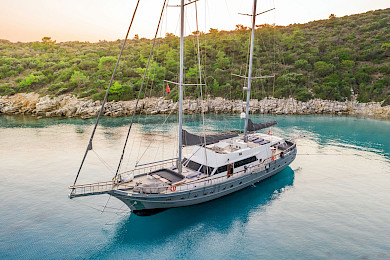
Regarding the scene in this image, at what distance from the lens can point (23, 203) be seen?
18.4 metres

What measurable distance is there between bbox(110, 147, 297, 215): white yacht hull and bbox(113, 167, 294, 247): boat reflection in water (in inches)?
32.3

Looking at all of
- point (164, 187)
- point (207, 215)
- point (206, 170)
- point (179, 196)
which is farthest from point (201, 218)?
point (164, 187)

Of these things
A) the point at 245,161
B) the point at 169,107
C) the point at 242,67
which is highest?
the point at 242,67

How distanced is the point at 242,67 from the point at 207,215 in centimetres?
5862

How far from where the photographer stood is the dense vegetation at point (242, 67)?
60.5 metres

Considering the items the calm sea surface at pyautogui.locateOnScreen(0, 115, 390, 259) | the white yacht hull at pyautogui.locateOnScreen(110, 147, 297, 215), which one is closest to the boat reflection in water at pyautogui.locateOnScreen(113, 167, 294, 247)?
the calm sea surface at pyautogui.locateOnScreen(0, 115, 390, 259)

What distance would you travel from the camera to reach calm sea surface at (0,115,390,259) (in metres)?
13.6

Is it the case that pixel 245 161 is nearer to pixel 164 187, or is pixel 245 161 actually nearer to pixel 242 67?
pixel 164 187

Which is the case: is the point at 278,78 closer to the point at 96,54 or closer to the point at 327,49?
the point at 327,49

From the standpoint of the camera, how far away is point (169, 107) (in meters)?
55.9

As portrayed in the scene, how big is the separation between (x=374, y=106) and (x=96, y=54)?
275 feet

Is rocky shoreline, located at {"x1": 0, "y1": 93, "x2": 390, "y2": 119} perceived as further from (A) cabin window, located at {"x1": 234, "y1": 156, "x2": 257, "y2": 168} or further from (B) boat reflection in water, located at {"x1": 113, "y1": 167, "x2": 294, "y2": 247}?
(B) boat reflection in water, located at {"x1": 113, "y1": 167, "x2": 294, "y2": 247}

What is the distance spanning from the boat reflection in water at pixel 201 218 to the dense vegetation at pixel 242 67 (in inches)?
1593

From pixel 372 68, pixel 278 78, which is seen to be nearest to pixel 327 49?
pixel 372 68
